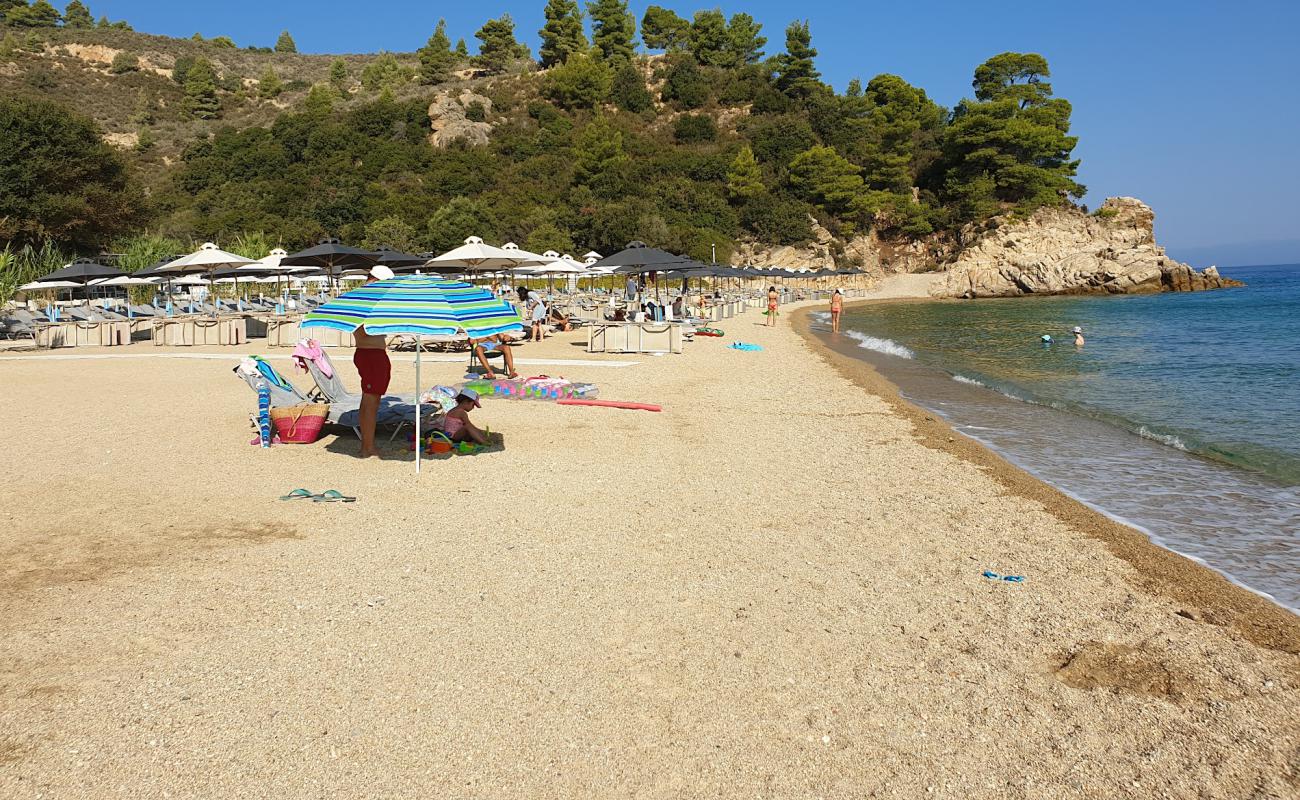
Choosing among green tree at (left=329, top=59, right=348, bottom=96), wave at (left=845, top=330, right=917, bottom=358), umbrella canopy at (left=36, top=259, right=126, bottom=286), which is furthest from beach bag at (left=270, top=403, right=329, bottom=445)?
green tree at (left=329, top=59, right=348, bottom=96)

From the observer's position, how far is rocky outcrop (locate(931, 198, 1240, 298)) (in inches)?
2184

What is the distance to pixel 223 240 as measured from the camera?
46281 millimetres

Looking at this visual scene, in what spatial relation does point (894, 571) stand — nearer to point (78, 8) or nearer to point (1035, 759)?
point (1035, 759)

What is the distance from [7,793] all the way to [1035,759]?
3.10m

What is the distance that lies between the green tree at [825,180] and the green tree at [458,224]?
23256mm

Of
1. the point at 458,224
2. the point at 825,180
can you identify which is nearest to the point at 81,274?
the point at 458,224

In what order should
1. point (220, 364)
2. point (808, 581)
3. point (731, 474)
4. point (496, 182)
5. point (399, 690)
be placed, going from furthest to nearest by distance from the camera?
point (496, 182)
point (220, 364)
point (731, 474)
point (808, 581)
point (399, 690)

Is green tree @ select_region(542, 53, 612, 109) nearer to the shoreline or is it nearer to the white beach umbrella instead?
the white beach umbrella

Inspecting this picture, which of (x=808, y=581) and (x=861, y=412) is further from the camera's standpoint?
(x=861, y=412)

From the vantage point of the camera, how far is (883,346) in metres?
20.4

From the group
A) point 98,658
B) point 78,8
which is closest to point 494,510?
point 98,658

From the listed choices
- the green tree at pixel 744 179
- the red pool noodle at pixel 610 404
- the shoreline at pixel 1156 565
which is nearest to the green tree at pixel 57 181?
the red pool noodle at pixel 610 404

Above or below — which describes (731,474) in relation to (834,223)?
below

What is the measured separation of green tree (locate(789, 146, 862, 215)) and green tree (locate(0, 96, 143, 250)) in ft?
134
